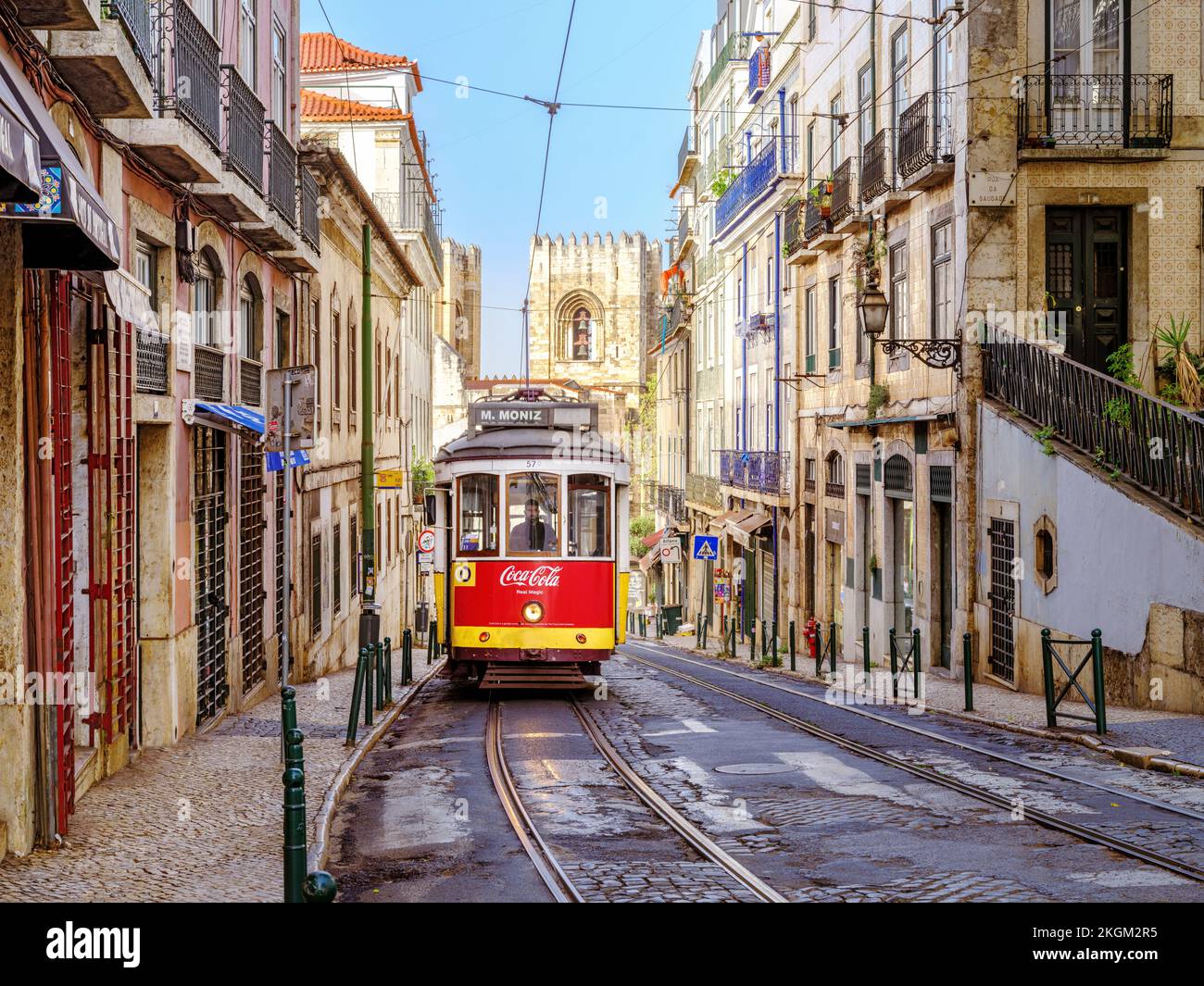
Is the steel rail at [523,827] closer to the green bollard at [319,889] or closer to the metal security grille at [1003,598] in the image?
the green bollard at [319,889]

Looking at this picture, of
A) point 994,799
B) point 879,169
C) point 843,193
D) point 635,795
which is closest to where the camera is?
point 994,799

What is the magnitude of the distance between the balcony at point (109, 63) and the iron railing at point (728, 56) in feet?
92.8

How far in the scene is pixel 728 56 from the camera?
134 ft

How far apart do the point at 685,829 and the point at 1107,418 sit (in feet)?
29.3

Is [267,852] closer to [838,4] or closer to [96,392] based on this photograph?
[96,392]

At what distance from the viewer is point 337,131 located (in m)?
35.8

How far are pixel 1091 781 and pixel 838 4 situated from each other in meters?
18.8

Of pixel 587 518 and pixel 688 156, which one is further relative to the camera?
pixel 688 156

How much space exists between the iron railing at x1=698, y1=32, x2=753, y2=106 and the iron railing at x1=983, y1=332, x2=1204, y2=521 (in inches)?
808

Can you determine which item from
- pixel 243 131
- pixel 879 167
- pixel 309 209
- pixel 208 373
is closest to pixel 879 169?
pixel 879 167

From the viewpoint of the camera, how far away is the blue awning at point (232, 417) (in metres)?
14.0

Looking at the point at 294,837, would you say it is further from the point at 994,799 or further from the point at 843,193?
the point at 843,193

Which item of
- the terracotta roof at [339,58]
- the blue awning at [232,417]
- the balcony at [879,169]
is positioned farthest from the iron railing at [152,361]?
the terracotta roof at [339,58]

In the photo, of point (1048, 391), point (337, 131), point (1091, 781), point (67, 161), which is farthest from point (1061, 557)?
point (337, 131)
